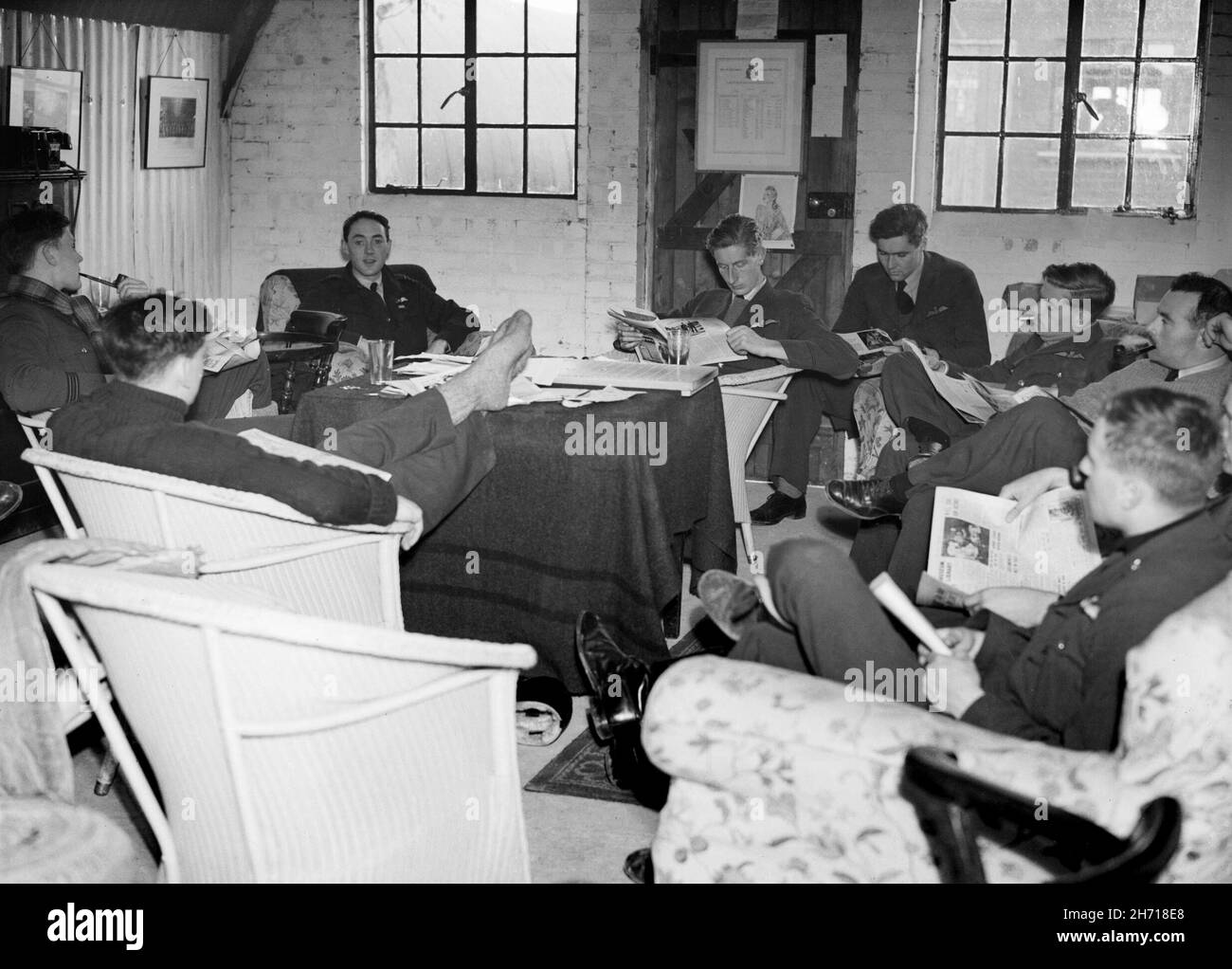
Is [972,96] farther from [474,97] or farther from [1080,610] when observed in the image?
[1080,610]

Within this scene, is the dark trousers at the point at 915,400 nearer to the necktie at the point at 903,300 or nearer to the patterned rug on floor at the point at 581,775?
the necktie at the point at 903,300

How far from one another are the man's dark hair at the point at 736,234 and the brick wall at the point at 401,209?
243cm

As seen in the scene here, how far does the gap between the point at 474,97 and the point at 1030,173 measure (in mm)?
3097

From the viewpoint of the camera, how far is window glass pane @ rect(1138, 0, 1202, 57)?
6.83 meters

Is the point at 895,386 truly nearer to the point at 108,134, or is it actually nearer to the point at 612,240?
the point at 612,240

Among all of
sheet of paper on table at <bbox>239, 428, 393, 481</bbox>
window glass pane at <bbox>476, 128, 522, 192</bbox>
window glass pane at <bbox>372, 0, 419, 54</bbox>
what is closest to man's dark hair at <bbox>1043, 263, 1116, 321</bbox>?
sheet of paper on table at <bbox>239, 428, 393, 481</bbox>

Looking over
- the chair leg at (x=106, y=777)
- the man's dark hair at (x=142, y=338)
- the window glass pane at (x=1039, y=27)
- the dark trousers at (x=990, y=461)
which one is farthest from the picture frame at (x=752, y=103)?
the chair leg at (x=106, y=777)

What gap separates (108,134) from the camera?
6.76 m

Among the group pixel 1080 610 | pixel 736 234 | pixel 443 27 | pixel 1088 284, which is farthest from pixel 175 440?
pixel 443 27

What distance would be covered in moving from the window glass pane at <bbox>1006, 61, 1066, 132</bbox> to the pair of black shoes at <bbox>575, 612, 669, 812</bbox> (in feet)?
16.7

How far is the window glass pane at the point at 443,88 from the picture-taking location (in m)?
7.82

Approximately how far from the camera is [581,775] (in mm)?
3229

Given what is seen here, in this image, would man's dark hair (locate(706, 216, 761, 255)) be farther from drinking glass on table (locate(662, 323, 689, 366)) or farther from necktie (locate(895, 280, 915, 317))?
necktie (locate(895, 280, 915, 317))
